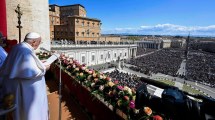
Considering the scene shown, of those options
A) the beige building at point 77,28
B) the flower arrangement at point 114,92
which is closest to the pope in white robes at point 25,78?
the flower arrangement at point 114,92

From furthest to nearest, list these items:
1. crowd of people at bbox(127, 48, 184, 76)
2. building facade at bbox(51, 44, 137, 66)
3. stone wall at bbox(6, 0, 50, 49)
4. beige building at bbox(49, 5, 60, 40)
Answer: beige building at bbox(49, 5, 60, 40) < crowd of people at bbox(127, 48, 184, 76) < building facade at bbox(51, 44, 137, 66) < stone wall at bbox(6, 0, 50, 49)

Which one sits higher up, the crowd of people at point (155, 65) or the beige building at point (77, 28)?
the beige building at point (77, 28)

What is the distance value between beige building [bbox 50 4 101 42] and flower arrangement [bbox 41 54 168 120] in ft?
110

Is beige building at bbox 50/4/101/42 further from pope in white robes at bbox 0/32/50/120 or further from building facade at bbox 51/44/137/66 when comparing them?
Result: pope in white robes at bbox 0/32/50/120

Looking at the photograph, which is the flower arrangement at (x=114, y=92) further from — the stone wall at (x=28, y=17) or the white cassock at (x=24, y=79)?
the stone wall at (x=28, y=17)

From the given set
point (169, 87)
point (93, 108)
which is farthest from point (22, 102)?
point (169, 87)

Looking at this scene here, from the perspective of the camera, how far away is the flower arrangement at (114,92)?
2667 millimetres

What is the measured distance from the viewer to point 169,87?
1.81 metres

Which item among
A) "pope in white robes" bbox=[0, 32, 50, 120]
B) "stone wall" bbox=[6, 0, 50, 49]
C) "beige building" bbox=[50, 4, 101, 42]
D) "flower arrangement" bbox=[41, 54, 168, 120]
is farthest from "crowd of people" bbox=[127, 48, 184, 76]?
"pope in white robes" bbox=[0, 32, 50, 120]

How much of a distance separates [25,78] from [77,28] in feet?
122

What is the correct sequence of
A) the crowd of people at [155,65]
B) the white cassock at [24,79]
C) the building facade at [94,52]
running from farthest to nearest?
1. the crowd of people at [155,65]
2. the building facade at [94,52]
3. the white cassock at [24,79]

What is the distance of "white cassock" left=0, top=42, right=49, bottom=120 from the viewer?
9.12 ft

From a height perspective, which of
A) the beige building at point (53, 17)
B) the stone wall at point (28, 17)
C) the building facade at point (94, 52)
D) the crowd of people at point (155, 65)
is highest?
the beige building at point (53, 17)

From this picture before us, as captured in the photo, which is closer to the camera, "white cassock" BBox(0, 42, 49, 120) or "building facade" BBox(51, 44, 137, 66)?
"white cassock" BBox(0, 42, 49, 120)
